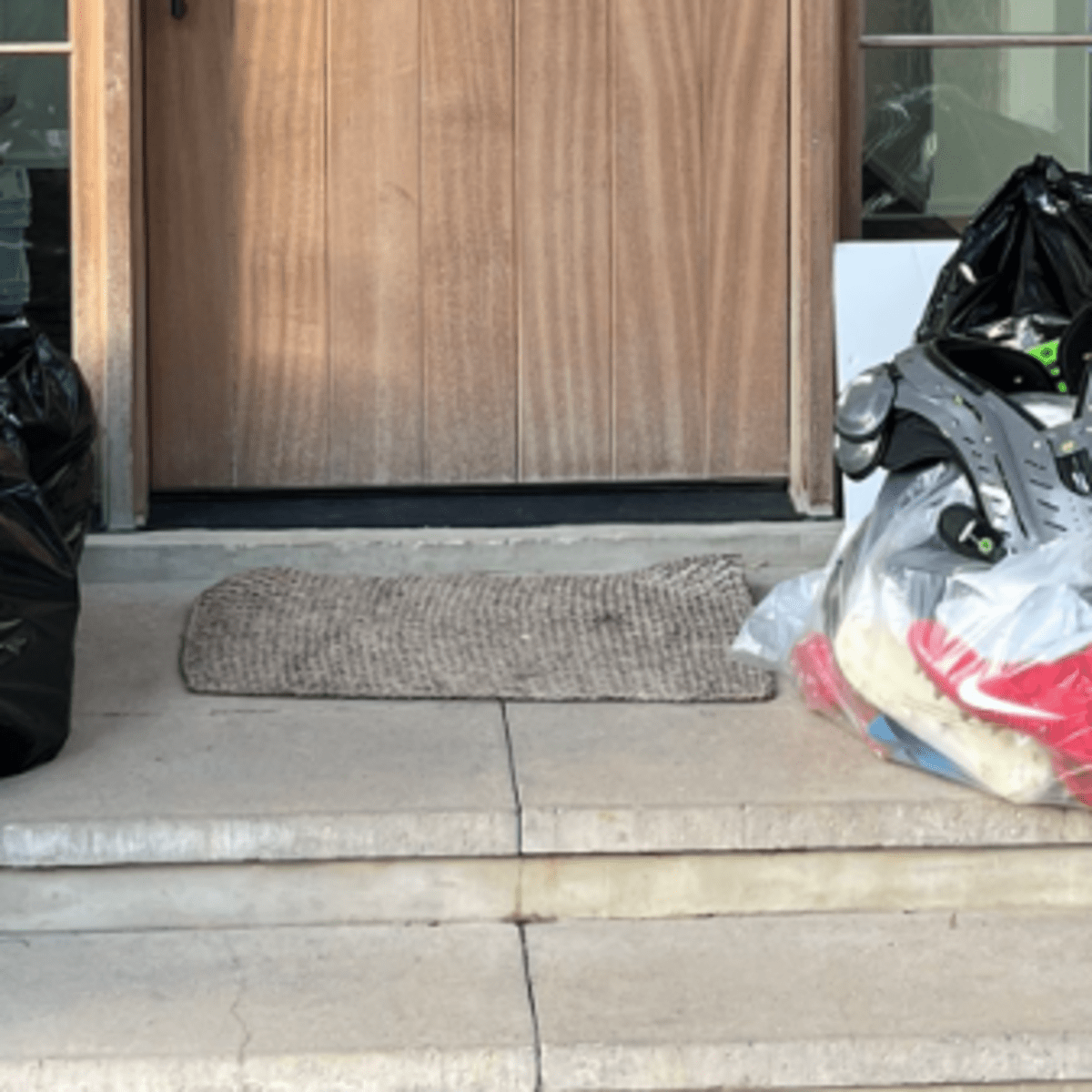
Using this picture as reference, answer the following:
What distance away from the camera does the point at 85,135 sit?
12.3 feet

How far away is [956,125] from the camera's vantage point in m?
3.90

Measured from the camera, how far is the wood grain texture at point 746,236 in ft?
12.7

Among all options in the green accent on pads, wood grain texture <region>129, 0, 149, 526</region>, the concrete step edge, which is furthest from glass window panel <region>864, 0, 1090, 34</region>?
the concrete step edge

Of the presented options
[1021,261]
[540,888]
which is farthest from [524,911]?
[1021,261]

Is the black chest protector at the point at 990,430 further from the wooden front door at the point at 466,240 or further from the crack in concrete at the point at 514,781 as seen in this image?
the wooden front door at the point at 466,240

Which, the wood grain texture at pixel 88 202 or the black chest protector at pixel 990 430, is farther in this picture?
the wood grain texture at pixel 88 202

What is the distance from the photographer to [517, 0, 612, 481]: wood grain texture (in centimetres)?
387

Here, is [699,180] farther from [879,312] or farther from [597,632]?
→ [597,632]

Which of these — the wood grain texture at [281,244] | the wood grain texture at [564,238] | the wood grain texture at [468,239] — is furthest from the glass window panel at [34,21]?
the wood grain texture at [564,238]

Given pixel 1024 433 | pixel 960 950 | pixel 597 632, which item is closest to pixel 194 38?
pixel 597 632

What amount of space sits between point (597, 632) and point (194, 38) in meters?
1.45

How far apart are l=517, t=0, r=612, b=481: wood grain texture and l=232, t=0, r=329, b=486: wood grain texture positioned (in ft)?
1.35

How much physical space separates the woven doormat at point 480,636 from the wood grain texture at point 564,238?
0.41 metres

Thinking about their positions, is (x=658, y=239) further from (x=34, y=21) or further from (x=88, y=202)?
(x=34, y=21)
